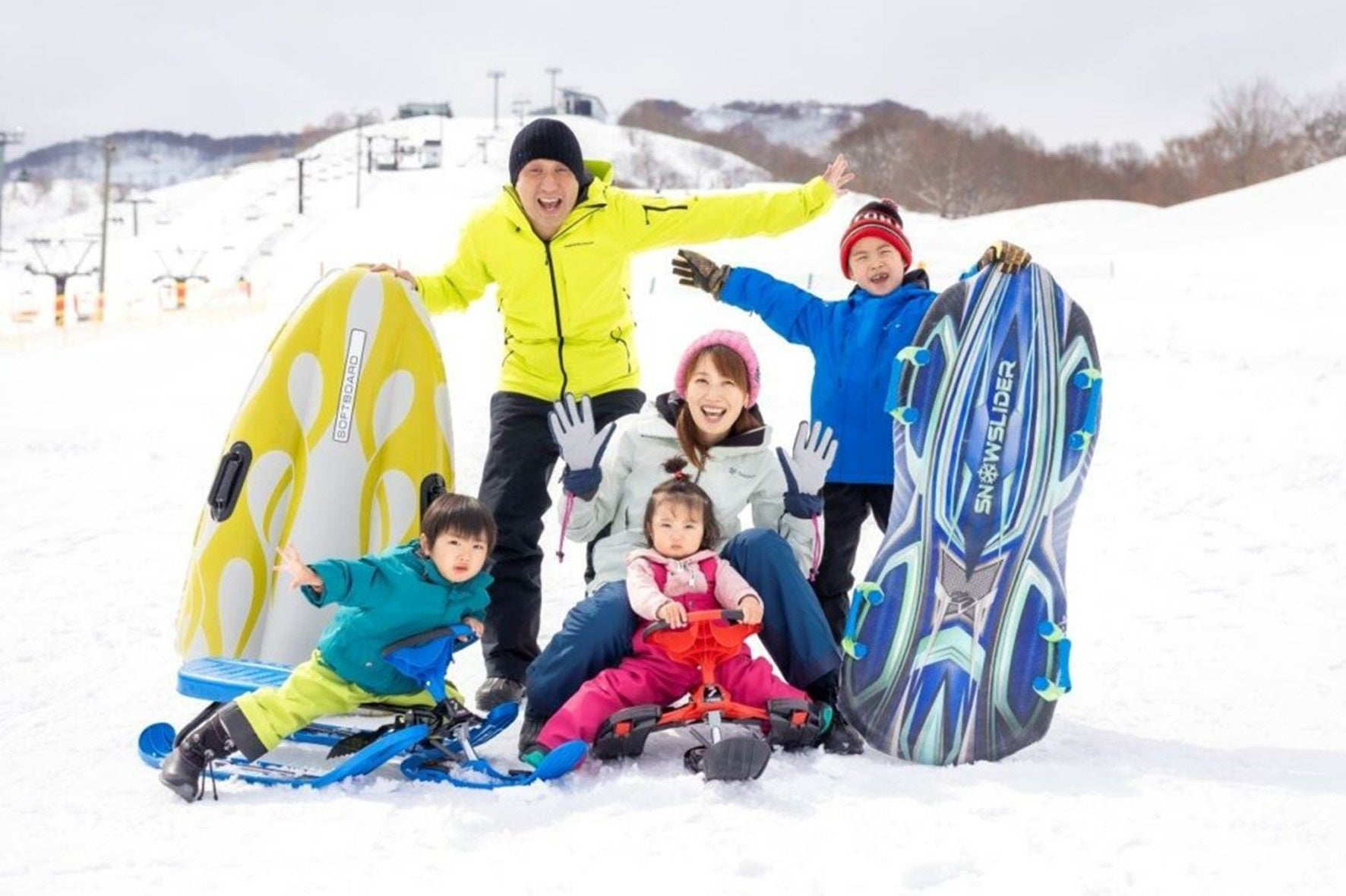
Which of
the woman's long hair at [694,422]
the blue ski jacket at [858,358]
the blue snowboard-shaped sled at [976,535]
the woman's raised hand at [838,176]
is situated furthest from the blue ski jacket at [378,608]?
the woman's raised hand at [838,176]

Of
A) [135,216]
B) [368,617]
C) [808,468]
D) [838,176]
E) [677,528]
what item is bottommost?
[368,617]

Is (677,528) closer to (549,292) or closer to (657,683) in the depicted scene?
(657,683)

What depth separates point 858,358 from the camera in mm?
4066

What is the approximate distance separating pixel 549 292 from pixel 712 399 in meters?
0.87

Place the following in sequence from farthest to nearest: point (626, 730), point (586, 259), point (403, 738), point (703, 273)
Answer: point (586, 259), point (703, 273), point (626, 730), point (403, 738)

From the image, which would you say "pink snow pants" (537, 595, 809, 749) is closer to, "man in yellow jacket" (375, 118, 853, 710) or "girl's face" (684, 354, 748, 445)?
"girl's face" (684, 354, 748, 445)

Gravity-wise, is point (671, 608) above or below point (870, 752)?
above

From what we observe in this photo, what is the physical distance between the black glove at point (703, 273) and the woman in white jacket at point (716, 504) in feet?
1.30

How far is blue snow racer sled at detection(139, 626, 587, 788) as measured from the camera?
3236 mm

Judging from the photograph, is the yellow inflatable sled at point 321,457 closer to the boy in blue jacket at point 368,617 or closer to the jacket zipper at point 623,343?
the jacket zipper at point 623,343

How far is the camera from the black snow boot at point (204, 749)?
3.21m

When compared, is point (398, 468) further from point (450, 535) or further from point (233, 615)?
point (450, 535)

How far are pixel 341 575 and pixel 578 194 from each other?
162 centimetres

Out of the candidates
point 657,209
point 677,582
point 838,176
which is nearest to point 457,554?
point 677,582
